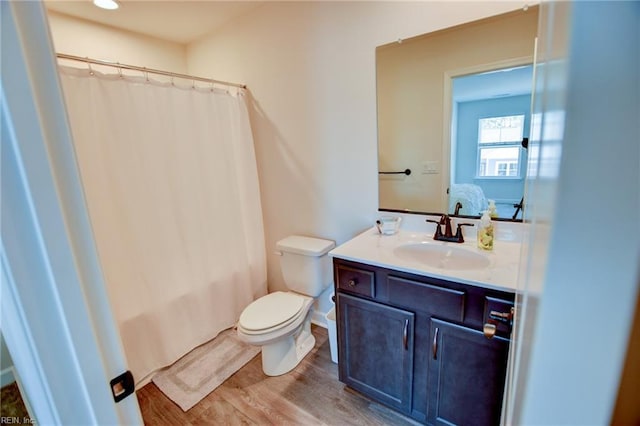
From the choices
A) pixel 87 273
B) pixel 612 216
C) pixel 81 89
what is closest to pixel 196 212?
pixel 81 89

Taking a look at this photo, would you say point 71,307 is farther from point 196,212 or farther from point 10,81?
point 196,212

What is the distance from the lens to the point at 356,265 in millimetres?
1445

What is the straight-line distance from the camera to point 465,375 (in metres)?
1.21

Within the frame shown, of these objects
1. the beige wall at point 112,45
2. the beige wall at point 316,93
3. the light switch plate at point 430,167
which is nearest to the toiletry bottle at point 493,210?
the light switch plate at point 430,167

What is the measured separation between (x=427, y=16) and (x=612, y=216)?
1.65m

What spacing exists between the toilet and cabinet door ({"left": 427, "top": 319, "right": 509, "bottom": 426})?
2.88 ft

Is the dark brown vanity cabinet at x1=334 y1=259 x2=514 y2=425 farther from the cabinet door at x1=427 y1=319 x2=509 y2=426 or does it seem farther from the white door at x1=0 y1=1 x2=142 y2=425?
the white door at x1=0 y1=1 x2=142 y2=425

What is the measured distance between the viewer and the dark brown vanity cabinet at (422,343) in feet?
3.76

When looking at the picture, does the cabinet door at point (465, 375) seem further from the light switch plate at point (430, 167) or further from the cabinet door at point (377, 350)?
the light switch plate at point (430, 167)

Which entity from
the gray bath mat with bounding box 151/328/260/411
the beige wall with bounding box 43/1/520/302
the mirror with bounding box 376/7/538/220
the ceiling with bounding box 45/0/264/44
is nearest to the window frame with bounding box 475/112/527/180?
the mirror with bounding box 376/7/538/220

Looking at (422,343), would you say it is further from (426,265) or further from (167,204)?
(167,204)

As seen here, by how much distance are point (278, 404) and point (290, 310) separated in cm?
52

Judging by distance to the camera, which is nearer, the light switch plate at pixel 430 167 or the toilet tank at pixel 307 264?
the light switch plate at pixel 430 167

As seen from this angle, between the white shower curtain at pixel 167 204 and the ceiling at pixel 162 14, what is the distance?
57 cm
